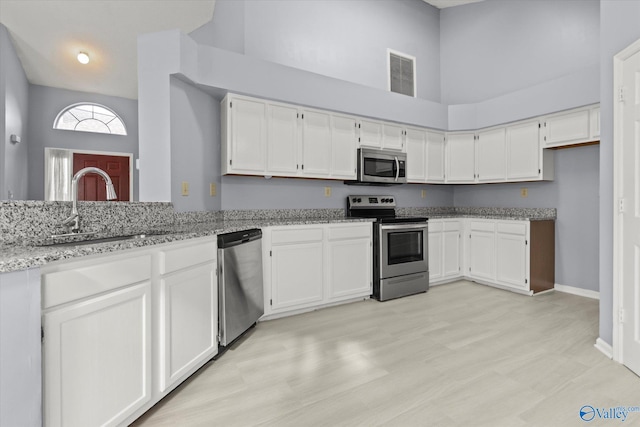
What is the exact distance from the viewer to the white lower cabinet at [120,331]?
122cm

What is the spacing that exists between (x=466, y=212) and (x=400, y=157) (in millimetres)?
1791

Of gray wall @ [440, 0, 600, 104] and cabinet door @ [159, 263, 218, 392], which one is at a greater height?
gray wall @ [440, 0, 600, 104]

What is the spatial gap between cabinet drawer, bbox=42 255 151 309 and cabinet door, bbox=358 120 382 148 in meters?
3.07

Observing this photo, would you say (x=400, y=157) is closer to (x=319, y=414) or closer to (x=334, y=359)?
(x=334, y=359)

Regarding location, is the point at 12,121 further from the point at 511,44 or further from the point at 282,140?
the point at 511,44

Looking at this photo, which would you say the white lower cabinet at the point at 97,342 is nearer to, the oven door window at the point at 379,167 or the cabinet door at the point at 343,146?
the cabinet door at the point at 343,146

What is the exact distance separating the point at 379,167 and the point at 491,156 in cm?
174

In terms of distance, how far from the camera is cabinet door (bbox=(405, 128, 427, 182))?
14.7 ft

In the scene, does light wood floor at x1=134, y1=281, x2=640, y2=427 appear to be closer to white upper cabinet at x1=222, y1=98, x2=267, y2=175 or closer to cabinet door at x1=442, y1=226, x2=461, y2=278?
cabinet door at x1=442, y1=226, x2=461, y2=278

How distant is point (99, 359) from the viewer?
138 cm

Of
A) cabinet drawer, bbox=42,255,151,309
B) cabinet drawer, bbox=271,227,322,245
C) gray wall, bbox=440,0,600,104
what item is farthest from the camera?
gray wall, bbox=440,0,600,104

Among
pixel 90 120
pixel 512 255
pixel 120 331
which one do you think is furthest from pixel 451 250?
pixel 90 120

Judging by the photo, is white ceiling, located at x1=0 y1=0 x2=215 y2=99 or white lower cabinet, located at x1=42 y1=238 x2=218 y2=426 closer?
white lower cabinet, located at x1=42 y1=238 x2=218 y2=426

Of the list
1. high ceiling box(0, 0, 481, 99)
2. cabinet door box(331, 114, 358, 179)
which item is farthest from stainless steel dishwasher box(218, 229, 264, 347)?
high ceiling box(0, 0, 481, 99)
